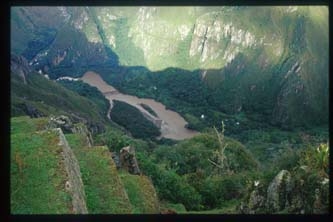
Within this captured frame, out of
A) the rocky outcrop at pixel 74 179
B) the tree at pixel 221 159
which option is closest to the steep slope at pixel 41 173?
the rocky outcrop at pixel 74 179

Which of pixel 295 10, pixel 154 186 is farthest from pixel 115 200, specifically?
pixel 295 10

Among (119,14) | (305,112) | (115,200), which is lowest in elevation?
(115,200)

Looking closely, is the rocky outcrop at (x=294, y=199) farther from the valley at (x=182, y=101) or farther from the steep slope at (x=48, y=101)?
the steep slope at (x=48, y=101)

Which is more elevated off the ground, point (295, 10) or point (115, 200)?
point (295, 10)

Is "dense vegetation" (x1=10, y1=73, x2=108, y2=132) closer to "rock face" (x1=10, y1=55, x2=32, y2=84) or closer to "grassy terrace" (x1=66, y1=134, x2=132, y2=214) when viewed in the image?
"rock face" (x1=10, y1=55, x2=32, y2=84)

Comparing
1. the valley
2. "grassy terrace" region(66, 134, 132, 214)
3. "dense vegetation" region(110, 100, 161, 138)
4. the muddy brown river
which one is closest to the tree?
the valley

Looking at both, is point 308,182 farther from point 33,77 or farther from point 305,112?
point 33,77

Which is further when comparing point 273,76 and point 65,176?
point 273,76
